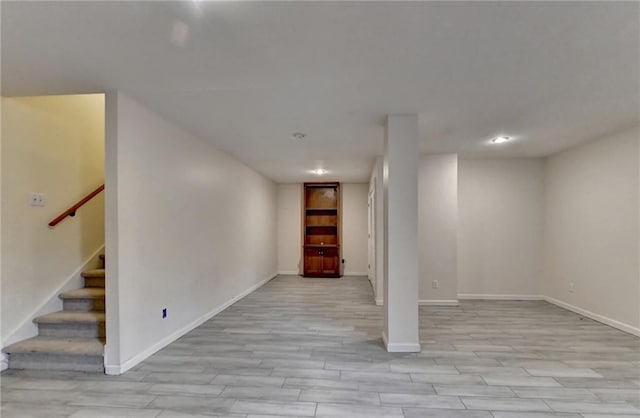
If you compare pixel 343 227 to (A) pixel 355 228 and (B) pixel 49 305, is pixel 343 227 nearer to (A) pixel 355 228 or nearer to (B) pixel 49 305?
(A) pixel 355 228

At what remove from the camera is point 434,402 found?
240 cm

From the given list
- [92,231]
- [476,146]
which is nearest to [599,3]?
[476,146]

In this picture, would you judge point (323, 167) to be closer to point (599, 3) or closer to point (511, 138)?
point (511, 138)

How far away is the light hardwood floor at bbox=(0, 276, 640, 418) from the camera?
2.32 metres

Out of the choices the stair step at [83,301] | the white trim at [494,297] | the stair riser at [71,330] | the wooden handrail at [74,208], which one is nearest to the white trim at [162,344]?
the stair riser at [71,330]

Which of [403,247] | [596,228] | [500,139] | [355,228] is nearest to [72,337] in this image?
[403,247]

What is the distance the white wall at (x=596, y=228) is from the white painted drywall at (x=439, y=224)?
5.32ft

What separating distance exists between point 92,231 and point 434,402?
12.7 feet

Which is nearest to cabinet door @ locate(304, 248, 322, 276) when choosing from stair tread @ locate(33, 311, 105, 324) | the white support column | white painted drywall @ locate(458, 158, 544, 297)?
white painted drywall @ locate(458, 158, 544, 297)

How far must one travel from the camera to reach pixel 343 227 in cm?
867

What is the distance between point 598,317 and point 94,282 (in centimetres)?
618

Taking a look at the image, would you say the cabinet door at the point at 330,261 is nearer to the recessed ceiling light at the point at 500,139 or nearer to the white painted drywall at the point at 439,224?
the white painted drywall at the point at 439,224

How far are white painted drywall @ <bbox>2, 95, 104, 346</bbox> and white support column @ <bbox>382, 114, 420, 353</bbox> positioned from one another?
331cm

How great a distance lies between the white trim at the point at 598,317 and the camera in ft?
12.8
